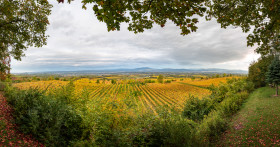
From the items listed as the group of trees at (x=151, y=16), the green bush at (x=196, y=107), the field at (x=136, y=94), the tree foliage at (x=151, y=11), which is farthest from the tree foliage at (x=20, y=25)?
the green bush at (x=196, y=107)

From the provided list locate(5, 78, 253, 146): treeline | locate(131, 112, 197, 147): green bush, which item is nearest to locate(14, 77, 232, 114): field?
locate(5, 78, 253, 146): treeline

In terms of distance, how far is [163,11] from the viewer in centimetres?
427

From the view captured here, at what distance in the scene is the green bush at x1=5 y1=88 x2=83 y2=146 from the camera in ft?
21.3

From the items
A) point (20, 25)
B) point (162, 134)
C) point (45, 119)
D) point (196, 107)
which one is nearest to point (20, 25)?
point (20, 25)

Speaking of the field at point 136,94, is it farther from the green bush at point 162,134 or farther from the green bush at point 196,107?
the green bush at point 162,134

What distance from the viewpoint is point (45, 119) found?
6.88 metres

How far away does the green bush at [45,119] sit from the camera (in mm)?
6492

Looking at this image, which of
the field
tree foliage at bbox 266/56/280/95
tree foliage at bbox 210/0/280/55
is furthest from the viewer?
tree foliage at bbox 266/56/280/95

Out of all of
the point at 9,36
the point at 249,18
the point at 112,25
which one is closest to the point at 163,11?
the point at 112,25

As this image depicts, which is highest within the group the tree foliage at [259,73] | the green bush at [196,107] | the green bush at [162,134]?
the tree foliage at [259,73]

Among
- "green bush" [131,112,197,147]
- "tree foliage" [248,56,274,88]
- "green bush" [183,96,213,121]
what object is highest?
"tree foliage" [248,56,274,88]

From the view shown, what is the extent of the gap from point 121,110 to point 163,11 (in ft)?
19.5

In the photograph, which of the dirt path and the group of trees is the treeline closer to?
the dirt path

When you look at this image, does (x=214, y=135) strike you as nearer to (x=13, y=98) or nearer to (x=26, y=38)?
A: (x=13, y=98)
